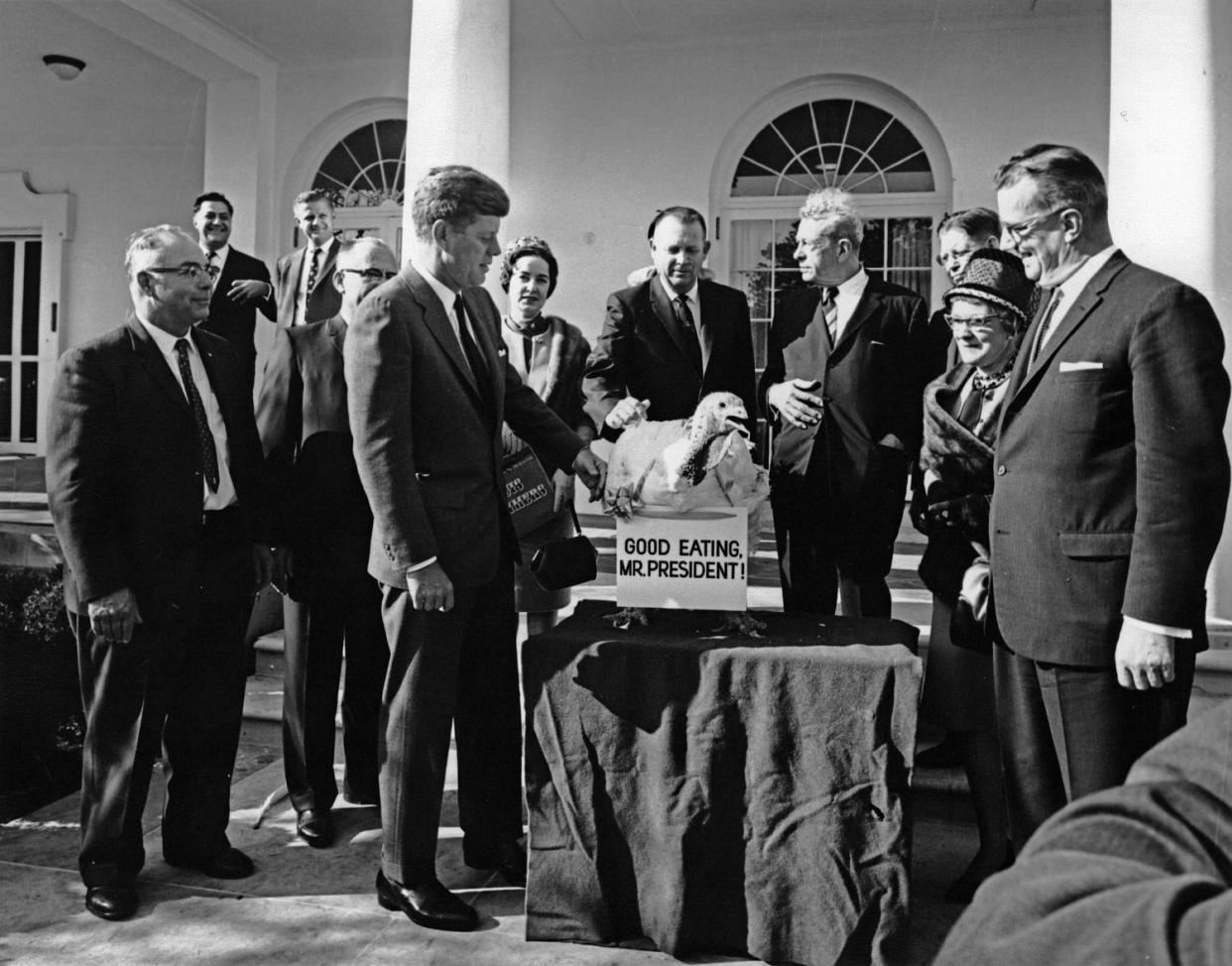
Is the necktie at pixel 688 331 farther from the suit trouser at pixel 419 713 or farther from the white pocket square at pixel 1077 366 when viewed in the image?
the white pocket square at pixel 1077 366

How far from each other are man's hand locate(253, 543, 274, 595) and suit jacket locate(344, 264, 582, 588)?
0.76 meters

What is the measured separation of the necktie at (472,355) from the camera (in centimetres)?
292

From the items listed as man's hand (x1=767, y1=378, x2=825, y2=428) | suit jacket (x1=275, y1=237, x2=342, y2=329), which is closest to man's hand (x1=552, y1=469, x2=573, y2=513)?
man's hand (x1=767, y1=378, x2=825, y2=428)

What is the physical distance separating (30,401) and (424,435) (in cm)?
1074

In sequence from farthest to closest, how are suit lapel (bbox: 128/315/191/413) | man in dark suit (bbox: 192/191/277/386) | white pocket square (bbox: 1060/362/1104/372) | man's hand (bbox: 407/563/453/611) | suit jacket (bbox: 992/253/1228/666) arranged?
man in dark suit (bbox: 192/191/277/386), suit lapel (bbox: 128/315/191/413), man's hand (bbox: 407/563/453/611), white pocket square (bbox: 1060/362/1104/372), suit jacket (bbox: 992/253/1228/666)

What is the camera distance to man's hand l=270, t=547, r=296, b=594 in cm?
344

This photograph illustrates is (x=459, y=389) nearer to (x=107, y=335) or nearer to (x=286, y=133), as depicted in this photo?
(x=107, y=335)

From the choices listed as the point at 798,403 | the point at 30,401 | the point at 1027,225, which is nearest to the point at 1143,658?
the point at 1027,225

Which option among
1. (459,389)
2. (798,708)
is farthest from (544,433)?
(798,708)

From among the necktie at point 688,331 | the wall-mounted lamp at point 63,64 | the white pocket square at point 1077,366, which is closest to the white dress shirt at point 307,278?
the necktie at point 688,331

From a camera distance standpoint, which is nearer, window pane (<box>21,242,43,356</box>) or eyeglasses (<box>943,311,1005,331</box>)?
eyeglasses (<box>943,311,1005,331</box>)

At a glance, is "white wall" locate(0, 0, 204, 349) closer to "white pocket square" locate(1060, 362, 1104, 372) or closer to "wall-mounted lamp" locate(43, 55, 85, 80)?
"wall-mounted lamp" locate(43, 55, 85, 80)

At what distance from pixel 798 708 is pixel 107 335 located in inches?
86.1

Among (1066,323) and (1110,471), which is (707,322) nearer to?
(1066,323)
